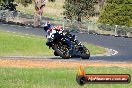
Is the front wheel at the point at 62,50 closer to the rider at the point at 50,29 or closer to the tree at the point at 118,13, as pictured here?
the rider at the point at 50,29

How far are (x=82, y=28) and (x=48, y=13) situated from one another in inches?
1540

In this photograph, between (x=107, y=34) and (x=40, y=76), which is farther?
(x=107, y=34)

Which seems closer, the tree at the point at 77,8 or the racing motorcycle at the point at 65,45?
the racing motorcycle at the point at 65,45

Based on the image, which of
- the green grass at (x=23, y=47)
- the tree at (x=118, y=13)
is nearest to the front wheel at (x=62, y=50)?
the green grass at (x=23, y=47)

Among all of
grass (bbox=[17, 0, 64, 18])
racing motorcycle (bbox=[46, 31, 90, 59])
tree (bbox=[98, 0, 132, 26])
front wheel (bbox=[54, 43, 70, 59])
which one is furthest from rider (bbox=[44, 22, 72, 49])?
grass (bbox=[17, 0, 64, 18])

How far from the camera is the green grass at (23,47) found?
31.8 m

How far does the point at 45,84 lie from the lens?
10789 mm

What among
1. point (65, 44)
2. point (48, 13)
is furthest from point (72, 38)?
point (48, 13)

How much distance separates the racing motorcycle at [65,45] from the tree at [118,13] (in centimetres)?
3372

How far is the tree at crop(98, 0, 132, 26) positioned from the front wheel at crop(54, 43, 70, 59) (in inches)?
1366

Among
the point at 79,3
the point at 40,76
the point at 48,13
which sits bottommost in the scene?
the point at 48,13

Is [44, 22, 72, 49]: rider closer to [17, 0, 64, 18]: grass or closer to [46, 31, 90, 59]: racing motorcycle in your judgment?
[46, 31, 90, 59]: racing motorcycle

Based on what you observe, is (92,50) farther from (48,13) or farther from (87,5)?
(48,13)

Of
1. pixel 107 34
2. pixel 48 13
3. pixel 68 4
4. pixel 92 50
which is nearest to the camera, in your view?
pixel 92 50
